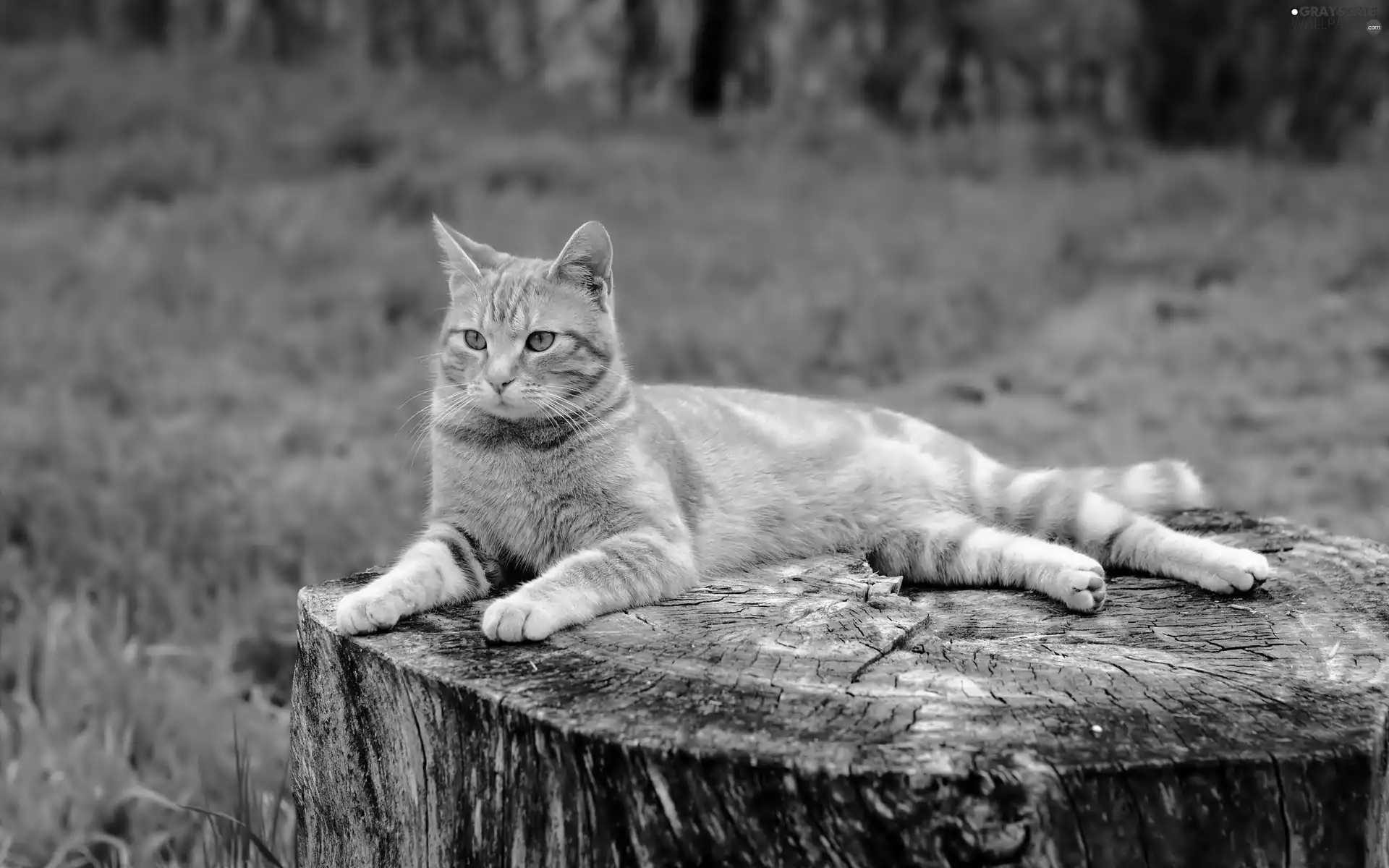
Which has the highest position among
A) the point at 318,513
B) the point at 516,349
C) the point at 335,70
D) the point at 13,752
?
the point at 335,70

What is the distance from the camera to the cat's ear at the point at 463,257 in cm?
283

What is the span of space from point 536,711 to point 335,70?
9.84 meters

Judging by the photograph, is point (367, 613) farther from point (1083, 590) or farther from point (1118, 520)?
point (1118, 520)

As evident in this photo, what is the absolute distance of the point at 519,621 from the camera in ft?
6.86

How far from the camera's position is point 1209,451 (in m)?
5.27

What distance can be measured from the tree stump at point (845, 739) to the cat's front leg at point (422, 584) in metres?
0.04

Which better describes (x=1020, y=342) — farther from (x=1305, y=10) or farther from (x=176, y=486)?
(x=176, y=486)

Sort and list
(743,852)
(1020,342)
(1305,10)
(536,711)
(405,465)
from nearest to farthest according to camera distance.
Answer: (743,852), (536,711), (405,465), (1020,342), (1305,10)

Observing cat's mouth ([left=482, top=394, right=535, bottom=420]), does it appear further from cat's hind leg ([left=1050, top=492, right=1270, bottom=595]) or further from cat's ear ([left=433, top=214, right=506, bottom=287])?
cat's hind leg ([left=1050, top=492, right=1270, bottom=595])

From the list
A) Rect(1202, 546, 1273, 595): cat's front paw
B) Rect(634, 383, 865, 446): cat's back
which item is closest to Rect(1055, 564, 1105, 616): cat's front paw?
Rect(1202, 546, 1273, 595): cat's front paw

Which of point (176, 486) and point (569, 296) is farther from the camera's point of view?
point (176, 486)

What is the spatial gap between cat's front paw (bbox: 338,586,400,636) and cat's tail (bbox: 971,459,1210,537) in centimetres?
167

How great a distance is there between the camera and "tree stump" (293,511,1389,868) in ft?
5.22

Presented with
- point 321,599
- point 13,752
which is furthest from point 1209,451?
point 13,752
